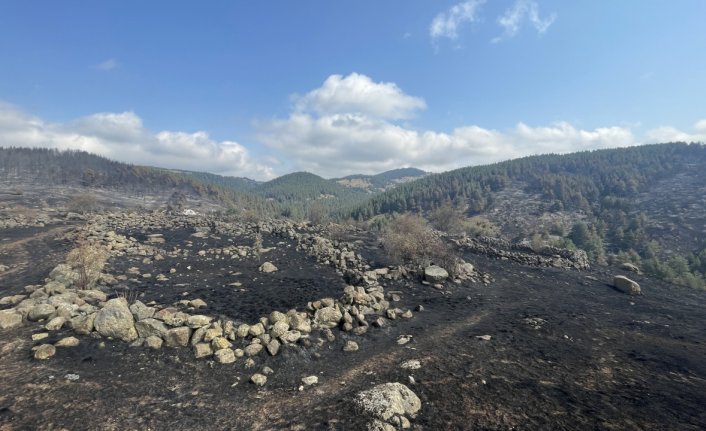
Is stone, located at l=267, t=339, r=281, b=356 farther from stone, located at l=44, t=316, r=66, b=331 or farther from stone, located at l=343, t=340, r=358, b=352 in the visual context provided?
stone, located at l=44, t=316, r=66, b=331

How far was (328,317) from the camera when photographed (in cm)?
1549

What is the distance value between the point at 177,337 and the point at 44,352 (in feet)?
12.5

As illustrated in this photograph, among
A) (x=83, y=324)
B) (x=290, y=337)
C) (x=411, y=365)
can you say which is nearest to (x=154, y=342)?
(x=83, y=324)

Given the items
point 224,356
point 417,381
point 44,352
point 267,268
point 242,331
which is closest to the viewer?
point 44,352

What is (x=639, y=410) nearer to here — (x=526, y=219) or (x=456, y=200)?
(x=526, y=219)

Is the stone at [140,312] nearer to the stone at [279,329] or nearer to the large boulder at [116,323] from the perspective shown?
the large boulder at [116,323]

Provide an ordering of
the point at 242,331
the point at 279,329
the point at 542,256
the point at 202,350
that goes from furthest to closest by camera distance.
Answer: the point at 542,256 < the point at 279,329 < the point at 242,331 < the point at 202,350

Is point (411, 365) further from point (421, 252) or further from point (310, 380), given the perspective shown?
point (421, 252)

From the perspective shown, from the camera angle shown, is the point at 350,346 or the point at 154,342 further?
the point at 350,346

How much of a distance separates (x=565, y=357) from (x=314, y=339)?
10810 millimetres

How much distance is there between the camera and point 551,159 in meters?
175

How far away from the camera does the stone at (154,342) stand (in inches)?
456

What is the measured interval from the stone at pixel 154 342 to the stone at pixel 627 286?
119 feet

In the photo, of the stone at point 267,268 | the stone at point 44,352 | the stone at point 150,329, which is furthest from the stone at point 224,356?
the stone at point 267,268
